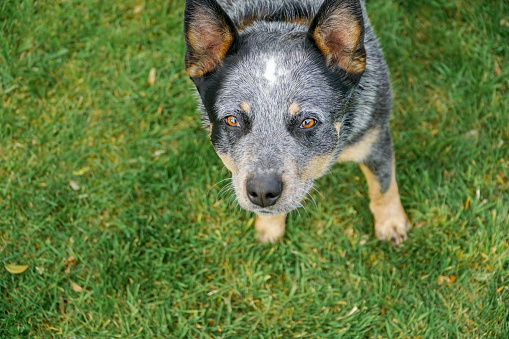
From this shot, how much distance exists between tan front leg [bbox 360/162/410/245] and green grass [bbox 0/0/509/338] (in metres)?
0.11

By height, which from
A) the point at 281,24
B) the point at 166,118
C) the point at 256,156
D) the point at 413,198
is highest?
the point at 281,24

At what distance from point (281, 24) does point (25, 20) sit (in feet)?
10.1

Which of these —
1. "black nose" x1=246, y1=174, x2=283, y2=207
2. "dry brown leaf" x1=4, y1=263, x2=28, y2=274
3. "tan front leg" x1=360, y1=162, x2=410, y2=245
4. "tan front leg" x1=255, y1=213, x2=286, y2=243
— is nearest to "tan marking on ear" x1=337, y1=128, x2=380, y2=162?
"tan front leg" x1=360, y1=162, x2=410, y2=245

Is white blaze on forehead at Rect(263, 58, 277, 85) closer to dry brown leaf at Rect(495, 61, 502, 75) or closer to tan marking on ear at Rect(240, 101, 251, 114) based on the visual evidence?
tan marking on ear at Rect(240, 101, 251, 114)

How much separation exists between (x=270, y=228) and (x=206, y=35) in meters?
1.84

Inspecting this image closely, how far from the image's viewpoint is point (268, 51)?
344 centimetres

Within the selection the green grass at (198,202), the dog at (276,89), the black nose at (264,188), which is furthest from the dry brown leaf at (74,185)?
the black nose at (264,188)

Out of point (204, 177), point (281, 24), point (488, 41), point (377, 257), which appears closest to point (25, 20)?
point (204, 177)

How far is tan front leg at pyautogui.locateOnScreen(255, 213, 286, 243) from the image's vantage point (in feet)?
15.0

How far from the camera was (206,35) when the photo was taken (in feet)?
11.3

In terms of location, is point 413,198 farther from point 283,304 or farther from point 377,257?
point 283,304

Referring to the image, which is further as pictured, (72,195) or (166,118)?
(166,118)

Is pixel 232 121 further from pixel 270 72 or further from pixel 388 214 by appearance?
pixel 388 214

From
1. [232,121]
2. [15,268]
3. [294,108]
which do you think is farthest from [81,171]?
[294,108]
